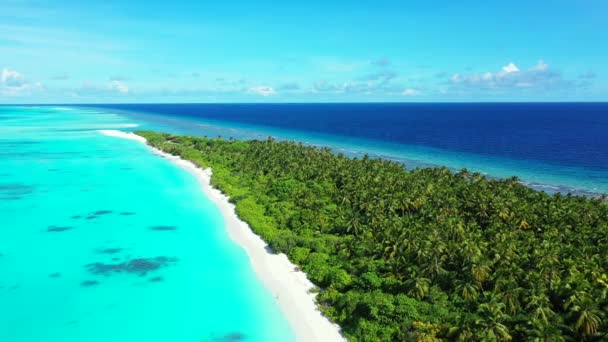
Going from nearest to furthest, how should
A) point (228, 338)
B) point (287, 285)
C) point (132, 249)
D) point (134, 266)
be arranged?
point (228, 338), point (287, 285), point (134, 266), point (132, 249)

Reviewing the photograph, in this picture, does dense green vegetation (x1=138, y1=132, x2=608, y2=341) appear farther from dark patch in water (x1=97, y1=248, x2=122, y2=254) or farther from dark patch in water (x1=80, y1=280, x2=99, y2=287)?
dark patch in water (x1=80, y1=280, x2=99, y2=287)

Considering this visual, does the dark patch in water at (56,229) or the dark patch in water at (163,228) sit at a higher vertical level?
the dark patch in water at (163,228)

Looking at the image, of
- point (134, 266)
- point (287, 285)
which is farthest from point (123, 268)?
point (287, 285)

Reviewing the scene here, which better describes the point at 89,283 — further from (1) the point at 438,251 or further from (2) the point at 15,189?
(2) the point at 15,189

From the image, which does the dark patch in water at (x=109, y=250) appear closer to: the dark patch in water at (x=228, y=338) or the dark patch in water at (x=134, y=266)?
the dark patch in water at (x=134, y=266)

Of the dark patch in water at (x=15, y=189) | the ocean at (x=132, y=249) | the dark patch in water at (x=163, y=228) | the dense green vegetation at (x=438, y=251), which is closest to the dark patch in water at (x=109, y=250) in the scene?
the ocean at (x=132, y=249)

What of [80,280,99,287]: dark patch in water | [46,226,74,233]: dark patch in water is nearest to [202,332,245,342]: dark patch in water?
[80,280,99,287]: dark patch in water

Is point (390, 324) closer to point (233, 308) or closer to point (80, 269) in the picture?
point (233, 308)
